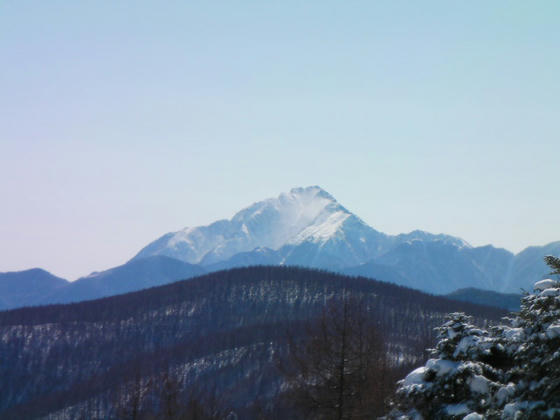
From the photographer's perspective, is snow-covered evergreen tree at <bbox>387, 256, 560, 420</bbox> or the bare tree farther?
the bare tree

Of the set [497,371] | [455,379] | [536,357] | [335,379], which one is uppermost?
[536,357]

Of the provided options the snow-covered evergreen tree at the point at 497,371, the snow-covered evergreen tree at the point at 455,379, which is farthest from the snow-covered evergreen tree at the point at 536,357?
the snow-covered evergreen tree at the point at 455,379

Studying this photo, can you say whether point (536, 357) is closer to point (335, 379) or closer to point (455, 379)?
point (455, 379)

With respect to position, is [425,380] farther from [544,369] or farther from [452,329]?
[544,369]

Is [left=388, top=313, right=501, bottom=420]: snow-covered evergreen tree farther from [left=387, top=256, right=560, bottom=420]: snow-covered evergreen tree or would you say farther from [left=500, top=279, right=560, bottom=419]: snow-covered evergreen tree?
[left=500, top=279, right=560, bottom=419]: snow-covered evergreen tree

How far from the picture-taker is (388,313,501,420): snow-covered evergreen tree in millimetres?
15984

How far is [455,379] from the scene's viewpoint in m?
16.9

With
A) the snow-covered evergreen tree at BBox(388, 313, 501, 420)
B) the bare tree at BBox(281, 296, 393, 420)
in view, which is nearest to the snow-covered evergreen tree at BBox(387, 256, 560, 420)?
the snow-covered evergreen tree at BBox(388, 313, 501, 420)

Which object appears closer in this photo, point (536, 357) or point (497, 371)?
point (536, 357)

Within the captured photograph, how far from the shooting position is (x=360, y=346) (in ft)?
91.4

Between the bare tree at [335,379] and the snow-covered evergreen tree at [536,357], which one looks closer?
the snow-covered evergreen tree at [536,357]

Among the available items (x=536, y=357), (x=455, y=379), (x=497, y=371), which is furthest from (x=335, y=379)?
(x=536, y=357)

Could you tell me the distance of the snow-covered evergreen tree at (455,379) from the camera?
15984 millimetres

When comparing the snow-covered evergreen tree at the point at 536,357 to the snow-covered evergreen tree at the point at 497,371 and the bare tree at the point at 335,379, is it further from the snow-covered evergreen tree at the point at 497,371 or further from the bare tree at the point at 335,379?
the bare tree at the point at 335,379
